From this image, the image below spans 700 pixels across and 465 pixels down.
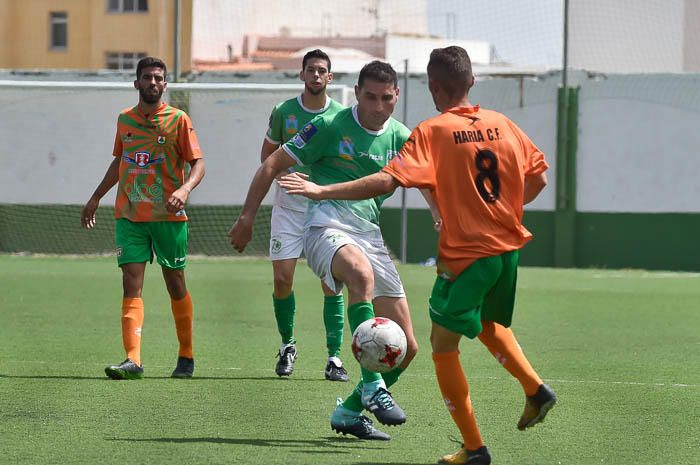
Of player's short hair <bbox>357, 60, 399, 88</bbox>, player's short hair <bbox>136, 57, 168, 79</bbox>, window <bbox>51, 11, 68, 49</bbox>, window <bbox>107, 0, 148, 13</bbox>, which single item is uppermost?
window <bbox>107, 0, 148, 13</bbox>

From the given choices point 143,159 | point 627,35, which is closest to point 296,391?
point 143,159

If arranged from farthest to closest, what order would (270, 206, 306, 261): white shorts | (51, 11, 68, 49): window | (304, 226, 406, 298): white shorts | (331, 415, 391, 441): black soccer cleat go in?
1. (51, 11, 68, 49): window
2. (270, 206, 306, 261): white shorts
3. (304, 226, 406, 298): white shorts
4. (331, 415, 391, 441): black soccer cleat

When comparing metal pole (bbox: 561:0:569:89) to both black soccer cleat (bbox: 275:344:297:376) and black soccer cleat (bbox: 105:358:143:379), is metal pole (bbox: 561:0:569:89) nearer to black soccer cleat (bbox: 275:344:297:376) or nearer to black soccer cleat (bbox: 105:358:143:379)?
black soccer cleat (bbox: 275:344:297:376)

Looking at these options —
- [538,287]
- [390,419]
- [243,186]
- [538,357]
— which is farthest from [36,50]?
[390,419]

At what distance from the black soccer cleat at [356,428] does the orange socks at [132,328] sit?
237 centimetres

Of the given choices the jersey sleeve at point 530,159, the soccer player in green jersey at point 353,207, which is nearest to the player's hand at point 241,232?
the soccer player in green jersey at point 353,207

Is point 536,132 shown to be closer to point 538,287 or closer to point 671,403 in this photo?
point 538,287

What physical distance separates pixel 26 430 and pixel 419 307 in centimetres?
841

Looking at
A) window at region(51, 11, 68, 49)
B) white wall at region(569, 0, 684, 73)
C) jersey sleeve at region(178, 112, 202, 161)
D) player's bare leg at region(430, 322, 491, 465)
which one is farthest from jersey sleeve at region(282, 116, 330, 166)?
window at region(51, 11, 68, 49)

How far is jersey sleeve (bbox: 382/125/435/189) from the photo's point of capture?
18.9 feet

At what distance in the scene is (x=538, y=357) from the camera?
1005cm

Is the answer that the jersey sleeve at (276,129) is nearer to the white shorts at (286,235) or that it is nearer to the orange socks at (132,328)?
the white shorts at (286,235)

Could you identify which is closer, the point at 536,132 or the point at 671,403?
the point at 671,403

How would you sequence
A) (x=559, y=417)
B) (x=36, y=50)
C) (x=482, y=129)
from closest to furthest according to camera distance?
(x=482, y=129) < (x=559, y=417) < (x=36, y=50)
